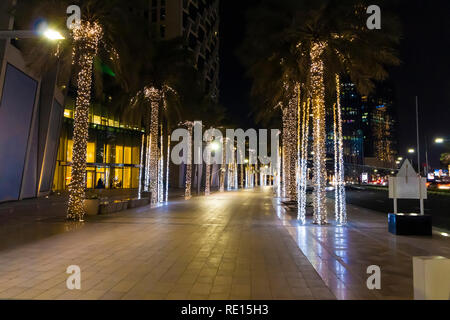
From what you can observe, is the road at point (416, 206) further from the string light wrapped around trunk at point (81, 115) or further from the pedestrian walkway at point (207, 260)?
the string light wrapped around trunk at point (81, 115)

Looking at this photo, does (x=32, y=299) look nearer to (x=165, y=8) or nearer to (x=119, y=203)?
(x=119, y=203)

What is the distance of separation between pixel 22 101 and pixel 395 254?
24.4 meters

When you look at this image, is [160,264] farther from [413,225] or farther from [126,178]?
[126,178]

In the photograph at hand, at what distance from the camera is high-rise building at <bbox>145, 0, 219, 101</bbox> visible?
5894 cm

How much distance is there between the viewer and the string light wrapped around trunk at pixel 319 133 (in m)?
14.0

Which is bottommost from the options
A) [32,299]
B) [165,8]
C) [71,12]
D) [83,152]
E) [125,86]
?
[32,299]

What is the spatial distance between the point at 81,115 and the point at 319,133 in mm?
10294

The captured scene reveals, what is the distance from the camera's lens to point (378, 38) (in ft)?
43.5

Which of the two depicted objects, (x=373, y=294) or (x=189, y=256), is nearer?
(x=373, y=294)

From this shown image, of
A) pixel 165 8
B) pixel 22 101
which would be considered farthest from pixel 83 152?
pixel 165 8

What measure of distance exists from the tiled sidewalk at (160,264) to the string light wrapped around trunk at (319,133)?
2.42m

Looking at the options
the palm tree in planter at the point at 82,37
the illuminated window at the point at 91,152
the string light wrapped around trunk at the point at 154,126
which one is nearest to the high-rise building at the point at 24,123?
the palm tree in planter at the point at 82,37

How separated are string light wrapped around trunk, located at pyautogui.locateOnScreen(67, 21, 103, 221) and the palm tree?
708cm

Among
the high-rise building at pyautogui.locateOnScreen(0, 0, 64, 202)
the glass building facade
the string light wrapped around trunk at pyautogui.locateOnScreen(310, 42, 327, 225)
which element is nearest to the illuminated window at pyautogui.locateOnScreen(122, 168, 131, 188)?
the glass building facade
